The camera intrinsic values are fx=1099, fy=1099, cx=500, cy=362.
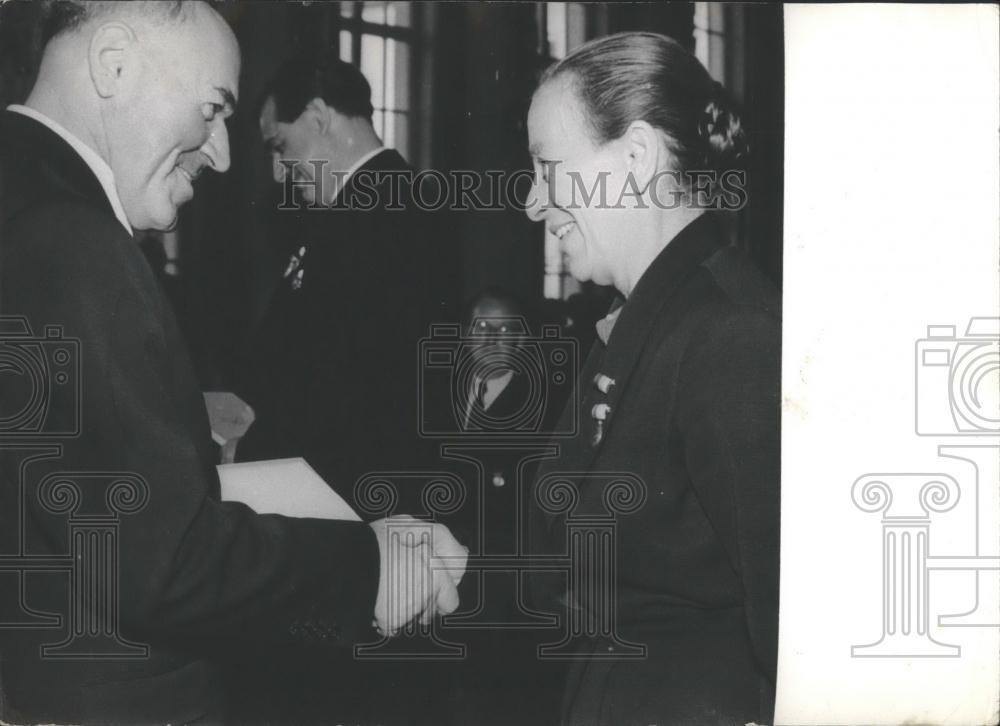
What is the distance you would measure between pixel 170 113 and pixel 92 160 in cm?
16

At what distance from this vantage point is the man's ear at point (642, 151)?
2006mm

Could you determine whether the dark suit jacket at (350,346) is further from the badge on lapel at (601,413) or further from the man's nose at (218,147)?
the badge on lapel at (601,413)

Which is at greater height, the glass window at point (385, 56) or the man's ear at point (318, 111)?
the glass window at point (385, 56)

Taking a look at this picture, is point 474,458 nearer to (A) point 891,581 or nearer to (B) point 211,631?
(B) point 211,631

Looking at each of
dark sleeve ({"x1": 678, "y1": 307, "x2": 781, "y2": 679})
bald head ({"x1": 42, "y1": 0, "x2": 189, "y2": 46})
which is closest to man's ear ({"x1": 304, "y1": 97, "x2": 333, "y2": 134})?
bald head ({"x1": 42, "y1": 0, "x2": 189, "y2": 46})

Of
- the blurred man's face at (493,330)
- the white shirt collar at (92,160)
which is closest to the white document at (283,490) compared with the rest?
the blurred man's face at (493,330)

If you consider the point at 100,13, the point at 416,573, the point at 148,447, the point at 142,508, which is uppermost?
the point at 100,13

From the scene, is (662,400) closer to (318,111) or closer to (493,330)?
(493,330)

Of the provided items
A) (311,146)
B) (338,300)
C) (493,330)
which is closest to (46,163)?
(311,146)

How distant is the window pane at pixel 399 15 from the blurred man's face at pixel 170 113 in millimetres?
286

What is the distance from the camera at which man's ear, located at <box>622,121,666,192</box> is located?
2.01 m

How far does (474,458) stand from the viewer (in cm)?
203

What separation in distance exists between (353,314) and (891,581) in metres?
1.13

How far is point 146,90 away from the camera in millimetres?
1986
